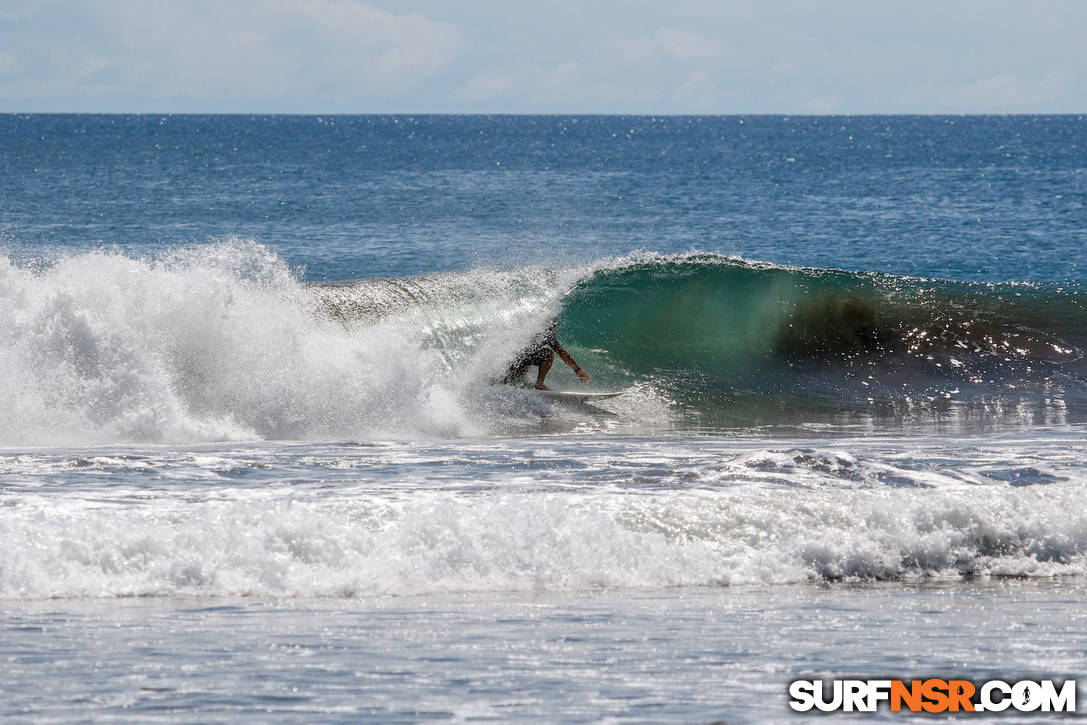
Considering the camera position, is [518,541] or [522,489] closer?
[518,541]

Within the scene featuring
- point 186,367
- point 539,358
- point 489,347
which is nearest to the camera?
point 186,367

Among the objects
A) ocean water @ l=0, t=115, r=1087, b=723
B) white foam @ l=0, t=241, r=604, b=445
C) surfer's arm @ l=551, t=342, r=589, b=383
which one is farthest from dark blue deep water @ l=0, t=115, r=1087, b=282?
white foam @ l=0, t=241, r=604, b=445

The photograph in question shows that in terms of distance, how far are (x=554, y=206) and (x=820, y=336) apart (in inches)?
1175

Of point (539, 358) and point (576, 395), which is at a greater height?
point (539, 358)

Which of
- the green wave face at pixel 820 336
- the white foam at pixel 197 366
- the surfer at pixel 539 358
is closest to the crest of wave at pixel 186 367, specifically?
the white foam at pixel 197 366

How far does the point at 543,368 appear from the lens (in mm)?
15773

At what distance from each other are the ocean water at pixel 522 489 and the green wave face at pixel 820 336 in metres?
0.08

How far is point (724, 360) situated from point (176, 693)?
13.7 m

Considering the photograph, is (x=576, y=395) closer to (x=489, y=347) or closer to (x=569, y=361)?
(x=569, y=361)

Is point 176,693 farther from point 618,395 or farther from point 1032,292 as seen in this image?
point 1032,292

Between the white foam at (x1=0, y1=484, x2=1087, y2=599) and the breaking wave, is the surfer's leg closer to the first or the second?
the breaking wave

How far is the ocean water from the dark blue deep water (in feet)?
11.8

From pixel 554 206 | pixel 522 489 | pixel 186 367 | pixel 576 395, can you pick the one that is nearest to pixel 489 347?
pixel 576 395

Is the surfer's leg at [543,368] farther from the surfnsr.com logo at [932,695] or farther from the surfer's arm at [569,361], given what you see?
the surfnsr.com logo at [932,695]
